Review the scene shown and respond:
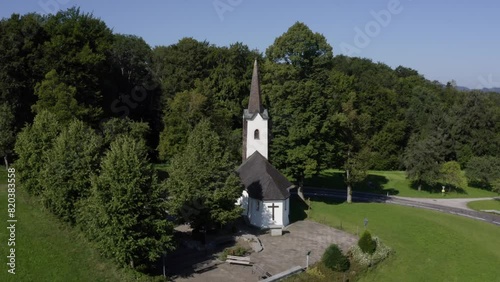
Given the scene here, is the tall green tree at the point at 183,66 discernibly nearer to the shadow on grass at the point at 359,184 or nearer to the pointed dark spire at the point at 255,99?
the pointed dark spire at the point at 255,99

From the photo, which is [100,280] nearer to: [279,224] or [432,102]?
[279,224]

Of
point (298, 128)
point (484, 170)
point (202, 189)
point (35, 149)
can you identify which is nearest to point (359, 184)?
point (484, 170)

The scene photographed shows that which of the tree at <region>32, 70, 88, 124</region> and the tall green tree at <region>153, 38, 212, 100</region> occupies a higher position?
the tall green tree at <region>153, 38, 212, 100</region>

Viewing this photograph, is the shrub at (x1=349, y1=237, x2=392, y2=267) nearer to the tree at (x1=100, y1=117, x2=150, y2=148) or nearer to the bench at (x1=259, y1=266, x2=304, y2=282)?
the bench at (x1=259, y1=266, x2=304, y2=282)

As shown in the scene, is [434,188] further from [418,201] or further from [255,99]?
[255,99]

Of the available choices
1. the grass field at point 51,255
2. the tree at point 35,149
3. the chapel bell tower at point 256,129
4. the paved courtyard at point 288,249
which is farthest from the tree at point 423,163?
the tree at point 35,149

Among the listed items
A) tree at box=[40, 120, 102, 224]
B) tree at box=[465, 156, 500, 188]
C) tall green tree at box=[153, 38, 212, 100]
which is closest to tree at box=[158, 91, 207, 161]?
tall green tree at box=[153, 38, 212, 100]

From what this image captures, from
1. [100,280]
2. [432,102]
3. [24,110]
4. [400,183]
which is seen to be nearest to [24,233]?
[100,280]
